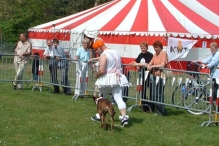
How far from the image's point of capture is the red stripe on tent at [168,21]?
19922 millimetres

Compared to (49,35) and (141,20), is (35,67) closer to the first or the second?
(141,20)

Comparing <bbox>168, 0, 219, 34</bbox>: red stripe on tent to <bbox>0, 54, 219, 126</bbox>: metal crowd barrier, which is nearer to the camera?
<bbox>0, 54, 219, 126</bbox>: metal crowd barrier

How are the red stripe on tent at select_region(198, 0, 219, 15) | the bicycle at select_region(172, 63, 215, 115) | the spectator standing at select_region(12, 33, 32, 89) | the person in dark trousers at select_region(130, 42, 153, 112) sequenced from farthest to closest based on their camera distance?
the red stripe on tent at select_region(198, 0, 219, 15)
the spectator standing at select_region(12, 33, 32, 89)
the person in dark trousers at select_region(130, 42, 153, 112)
the bicycle at select_region(172, 63, 215, 115)

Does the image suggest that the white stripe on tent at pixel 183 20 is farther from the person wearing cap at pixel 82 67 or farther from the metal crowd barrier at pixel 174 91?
the metal crowd barrier at pixel 174 91

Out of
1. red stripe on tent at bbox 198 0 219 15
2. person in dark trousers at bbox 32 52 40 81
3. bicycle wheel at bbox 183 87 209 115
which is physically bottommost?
bicycle wheel at bbox 183 87 209 115

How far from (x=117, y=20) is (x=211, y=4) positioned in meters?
4.82

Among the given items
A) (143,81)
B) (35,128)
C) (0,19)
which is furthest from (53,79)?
(0,19)

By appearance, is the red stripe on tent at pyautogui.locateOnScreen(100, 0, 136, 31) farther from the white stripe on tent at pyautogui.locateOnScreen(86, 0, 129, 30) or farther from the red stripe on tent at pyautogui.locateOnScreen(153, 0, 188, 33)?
the red stripe on tent at pyautogui.locateOnScreen(153, 0, 188, 33)

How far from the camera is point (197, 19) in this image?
2078 cm

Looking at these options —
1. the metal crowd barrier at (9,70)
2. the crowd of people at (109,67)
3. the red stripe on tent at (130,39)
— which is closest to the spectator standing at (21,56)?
the crowd of people at (109,67)

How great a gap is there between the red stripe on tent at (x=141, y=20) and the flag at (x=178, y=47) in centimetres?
128

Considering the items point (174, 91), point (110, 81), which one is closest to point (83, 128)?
point (110, 81)

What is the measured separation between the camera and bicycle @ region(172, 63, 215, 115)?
9836 millimetres

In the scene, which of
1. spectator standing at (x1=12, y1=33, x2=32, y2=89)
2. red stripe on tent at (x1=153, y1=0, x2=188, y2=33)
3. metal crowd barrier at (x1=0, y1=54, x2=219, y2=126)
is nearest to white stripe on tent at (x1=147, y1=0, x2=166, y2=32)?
red stripe on tent at (x1=153, y1=0, x2=188, y2=33)
